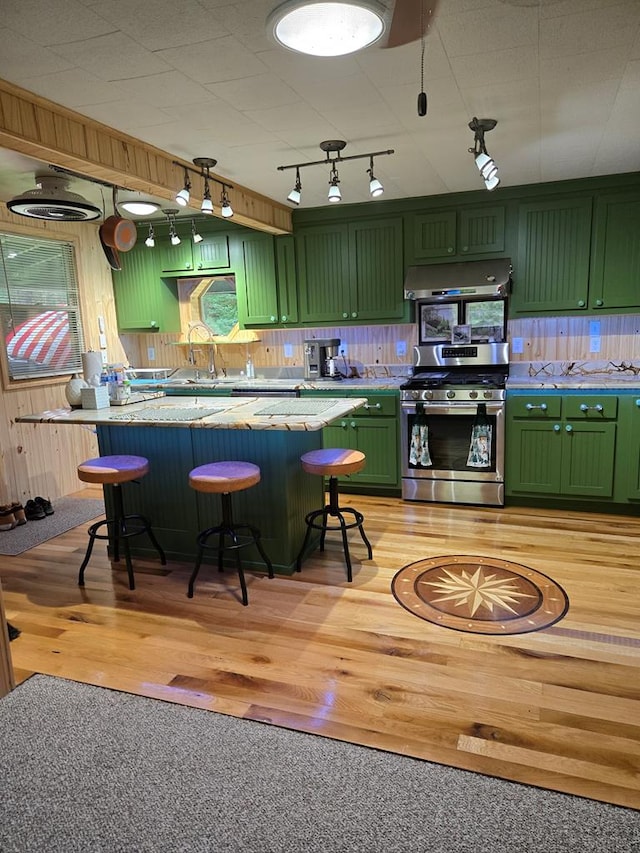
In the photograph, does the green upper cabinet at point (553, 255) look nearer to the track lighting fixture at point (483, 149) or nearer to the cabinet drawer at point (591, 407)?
the cabinet drawer at point (591, 407)

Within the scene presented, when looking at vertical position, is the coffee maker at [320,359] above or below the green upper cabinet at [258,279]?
below

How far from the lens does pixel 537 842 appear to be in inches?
62.7

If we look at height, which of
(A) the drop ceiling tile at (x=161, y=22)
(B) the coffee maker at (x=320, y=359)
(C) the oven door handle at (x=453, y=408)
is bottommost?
(C) the oven door handle at (x=453, y=408)

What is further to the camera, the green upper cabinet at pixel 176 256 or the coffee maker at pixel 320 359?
the green upper cabinet at pixel 176 256

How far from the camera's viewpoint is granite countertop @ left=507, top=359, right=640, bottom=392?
4.11 m

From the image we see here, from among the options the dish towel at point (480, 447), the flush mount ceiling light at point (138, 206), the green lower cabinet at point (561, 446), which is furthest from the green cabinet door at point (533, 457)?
the flush mount ceiling light at point (138, 206)

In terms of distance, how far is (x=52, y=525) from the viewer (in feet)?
14.5

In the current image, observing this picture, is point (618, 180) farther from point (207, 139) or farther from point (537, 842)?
point (537, 842)

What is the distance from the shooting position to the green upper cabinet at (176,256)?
546cm

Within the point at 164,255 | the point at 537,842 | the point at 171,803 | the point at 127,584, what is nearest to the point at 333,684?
the point at 171,803

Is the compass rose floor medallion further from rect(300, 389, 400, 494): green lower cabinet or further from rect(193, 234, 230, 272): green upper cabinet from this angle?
rect(193, 234, 230, 272): green upper cabinet

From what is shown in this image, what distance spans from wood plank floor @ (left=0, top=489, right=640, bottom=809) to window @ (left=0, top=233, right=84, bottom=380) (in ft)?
6.23

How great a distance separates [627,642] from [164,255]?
16.2 feet

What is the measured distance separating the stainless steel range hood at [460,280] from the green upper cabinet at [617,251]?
0.66 metres
